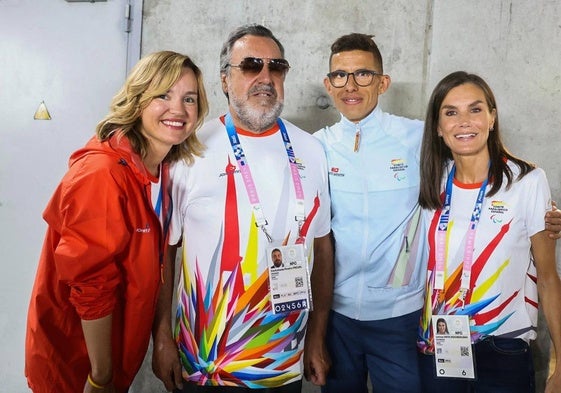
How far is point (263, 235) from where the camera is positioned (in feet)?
6.48

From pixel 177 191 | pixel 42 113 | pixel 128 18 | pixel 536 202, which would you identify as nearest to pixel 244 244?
pixel 177 191

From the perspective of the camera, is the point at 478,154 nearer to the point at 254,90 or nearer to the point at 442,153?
the point at 442,153

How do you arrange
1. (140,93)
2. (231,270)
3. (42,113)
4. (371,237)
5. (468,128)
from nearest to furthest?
(140,93) → (231,270) → (468,128) → (371,237) → (42,113)

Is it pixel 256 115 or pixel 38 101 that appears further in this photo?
pixel 38 101

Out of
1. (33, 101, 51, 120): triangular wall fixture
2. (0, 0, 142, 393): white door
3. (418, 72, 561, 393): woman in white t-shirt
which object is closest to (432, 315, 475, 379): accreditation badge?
(418, 72, 561, 393): woman in white t-shirt

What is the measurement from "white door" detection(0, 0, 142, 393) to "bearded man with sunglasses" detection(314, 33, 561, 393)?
4.92 feet

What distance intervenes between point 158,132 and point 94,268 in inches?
22.3

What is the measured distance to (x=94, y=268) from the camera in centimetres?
162

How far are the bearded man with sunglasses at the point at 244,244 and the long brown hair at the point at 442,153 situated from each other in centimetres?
48

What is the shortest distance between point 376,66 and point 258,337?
4.36 feet

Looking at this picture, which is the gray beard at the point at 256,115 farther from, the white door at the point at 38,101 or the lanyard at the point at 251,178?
the white door at the point at 38,101

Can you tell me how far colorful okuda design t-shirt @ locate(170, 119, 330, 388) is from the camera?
197 cm

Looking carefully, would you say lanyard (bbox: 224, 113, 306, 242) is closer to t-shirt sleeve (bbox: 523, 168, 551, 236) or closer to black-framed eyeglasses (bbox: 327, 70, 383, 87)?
black-framed eyeglasses (bbox: 327, 70, 383, 87)

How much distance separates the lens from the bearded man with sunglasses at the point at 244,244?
1969mm
